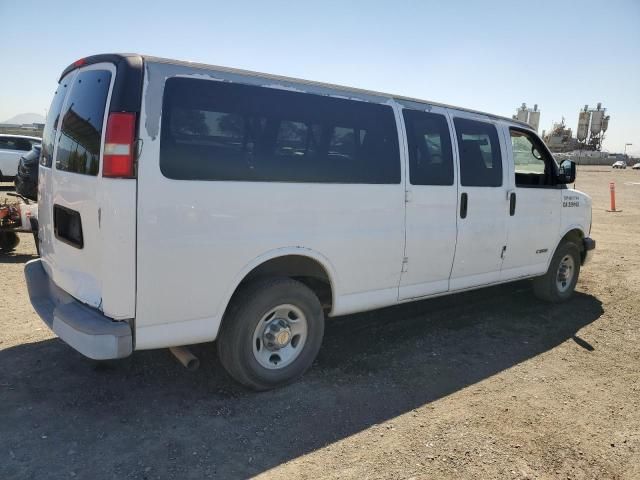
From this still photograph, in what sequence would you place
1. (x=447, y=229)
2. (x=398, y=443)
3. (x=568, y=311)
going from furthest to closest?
(x=568, y=311) → (x=447, y=229) → (x=398, y=443)

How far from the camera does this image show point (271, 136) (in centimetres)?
342

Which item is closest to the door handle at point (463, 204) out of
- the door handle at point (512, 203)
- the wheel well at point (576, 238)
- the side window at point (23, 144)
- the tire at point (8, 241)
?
the door handle at point (512, 203)

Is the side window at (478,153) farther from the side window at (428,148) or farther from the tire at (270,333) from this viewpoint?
the tire at (270,333)

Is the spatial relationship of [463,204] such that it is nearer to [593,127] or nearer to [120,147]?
[120,147]

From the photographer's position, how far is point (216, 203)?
313 cm

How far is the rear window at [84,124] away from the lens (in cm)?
297

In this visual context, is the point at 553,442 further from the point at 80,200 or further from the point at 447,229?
the point at 80,200

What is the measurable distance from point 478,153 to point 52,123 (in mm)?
3741

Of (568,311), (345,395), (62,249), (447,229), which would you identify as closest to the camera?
(62,249)

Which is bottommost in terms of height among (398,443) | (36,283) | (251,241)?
(398,443)

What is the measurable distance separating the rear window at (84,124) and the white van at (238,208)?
0.05 feet

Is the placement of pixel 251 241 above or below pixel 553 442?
above

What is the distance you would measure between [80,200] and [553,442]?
133 inches

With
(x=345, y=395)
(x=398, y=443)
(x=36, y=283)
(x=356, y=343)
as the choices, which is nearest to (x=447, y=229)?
(x=356, y=343)
